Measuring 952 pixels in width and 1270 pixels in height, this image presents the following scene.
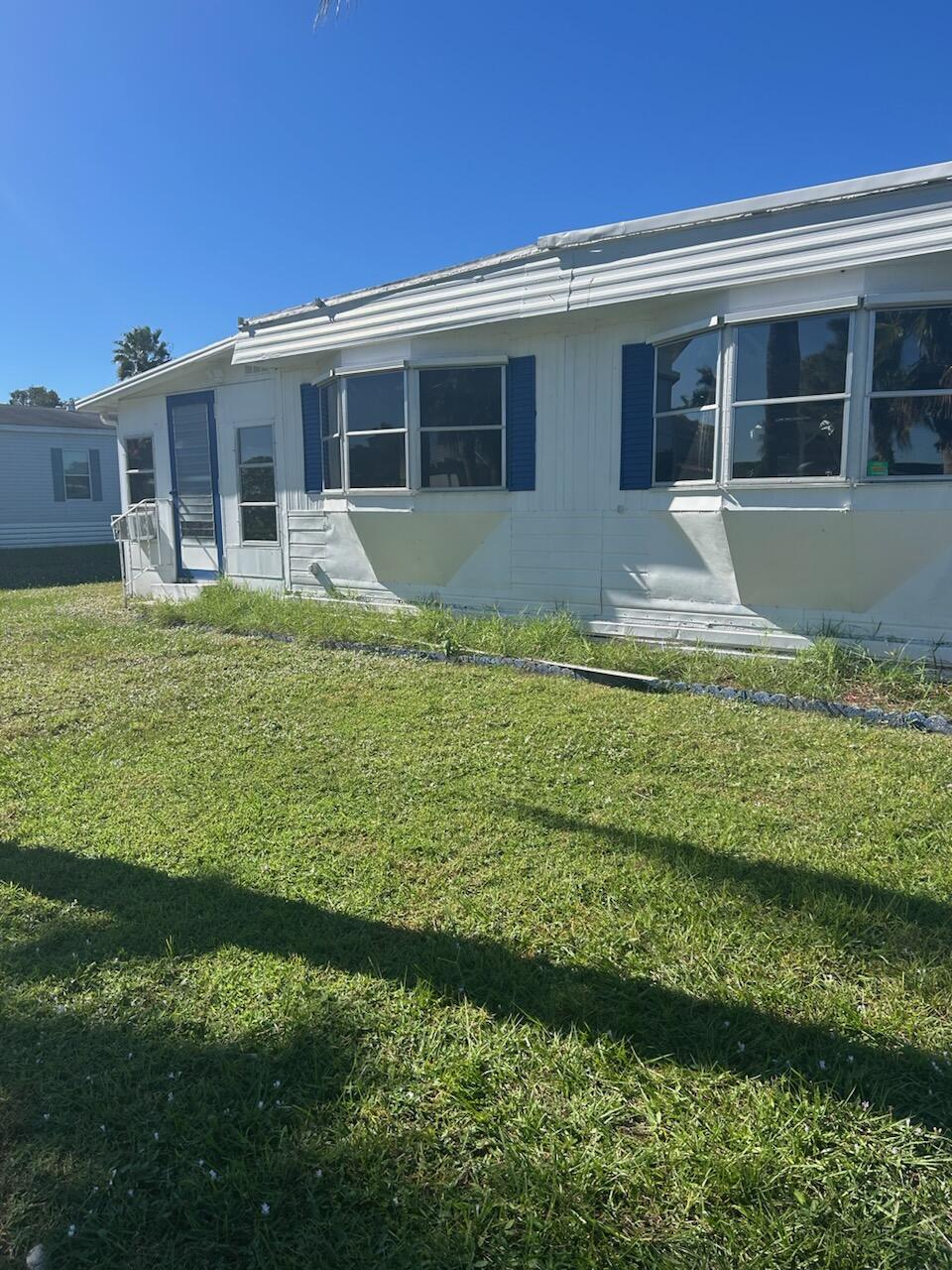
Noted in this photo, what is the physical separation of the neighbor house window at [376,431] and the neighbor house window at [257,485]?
6.86ft

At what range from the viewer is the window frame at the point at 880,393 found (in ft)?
19.2

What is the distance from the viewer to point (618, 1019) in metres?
Result: 2.54

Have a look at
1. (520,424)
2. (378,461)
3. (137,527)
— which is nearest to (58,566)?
(137,527)

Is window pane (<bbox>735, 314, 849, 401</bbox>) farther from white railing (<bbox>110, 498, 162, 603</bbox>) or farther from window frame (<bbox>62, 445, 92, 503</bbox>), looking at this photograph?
window frame (<bbox>62, 445, 92, 503</bbox>)

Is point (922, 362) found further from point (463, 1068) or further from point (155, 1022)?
point (155, 1022)

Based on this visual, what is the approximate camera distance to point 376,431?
904cm

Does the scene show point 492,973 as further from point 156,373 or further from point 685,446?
point 156,373

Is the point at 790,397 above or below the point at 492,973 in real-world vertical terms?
above

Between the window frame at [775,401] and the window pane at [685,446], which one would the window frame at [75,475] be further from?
the window frame at [775,401]

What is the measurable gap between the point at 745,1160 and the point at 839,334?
19.1 ft

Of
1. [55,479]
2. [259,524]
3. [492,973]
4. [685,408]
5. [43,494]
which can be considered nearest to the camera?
[492,973]

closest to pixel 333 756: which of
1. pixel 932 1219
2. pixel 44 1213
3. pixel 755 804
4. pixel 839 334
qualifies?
pixel 755 804

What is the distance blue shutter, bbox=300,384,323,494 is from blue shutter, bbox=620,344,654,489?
4.01 meters

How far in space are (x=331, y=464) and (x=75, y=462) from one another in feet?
52.8
